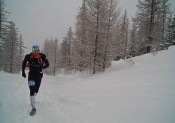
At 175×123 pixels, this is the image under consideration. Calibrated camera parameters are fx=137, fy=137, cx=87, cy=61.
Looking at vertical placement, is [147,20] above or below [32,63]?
above

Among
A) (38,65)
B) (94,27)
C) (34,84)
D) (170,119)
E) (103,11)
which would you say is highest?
(103,11)

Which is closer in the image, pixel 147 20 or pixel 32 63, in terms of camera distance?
pixel 32 63

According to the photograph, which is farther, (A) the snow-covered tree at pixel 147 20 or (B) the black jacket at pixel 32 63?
(A) the snow-covered tree at pixel 147 20

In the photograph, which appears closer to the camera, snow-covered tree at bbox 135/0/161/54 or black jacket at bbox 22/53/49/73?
black jacket at bbox 22/53/49/73

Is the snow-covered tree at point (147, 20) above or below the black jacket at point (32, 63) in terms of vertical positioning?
above

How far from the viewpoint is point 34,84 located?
18.0 feet

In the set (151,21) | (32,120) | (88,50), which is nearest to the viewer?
(32,120)

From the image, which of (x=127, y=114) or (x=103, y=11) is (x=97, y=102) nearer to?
(x=127, y=114)

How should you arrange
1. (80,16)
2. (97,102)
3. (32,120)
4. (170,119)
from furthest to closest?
1. (80,16)
2. (97,102)
3. (32,120)
4. (170,119)

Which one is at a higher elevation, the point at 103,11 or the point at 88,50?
the point at 103,11

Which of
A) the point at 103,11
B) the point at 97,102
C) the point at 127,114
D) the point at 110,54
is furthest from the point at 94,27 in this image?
the point at 127,114

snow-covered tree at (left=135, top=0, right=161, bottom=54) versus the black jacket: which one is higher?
snow-covered tree at (left=135, top=0, right=161, bottom=54)

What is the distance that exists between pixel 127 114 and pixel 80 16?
22.9 m

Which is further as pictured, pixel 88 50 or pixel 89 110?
pixel 88 50
